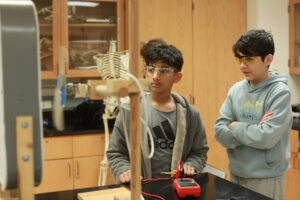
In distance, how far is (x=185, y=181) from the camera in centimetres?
126

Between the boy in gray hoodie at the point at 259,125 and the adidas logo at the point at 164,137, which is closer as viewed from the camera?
the adidas logo at the point at 164,137

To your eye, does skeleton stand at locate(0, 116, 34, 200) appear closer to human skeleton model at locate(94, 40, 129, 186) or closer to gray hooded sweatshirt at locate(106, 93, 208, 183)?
gray hooded sweatshirt at locate(106, 93, 208, 183)

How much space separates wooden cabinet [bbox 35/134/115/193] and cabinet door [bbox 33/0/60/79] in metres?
0.59


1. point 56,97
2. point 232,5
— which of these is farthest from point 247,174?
point 232,5

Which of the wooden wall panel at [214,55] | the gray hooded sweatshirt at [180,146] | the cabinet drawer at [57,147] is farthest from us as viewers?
the wooden wall panel at [214,55]

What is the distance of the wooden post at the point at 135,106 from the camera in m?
0.94

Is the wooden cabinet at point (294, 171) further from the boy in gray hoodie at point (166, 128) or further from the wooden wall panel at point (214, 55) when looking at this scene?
the boy in gray hoodie at point (166, 128)

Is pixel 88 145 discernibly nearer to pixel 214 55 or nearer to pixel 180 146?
pixel 214 55

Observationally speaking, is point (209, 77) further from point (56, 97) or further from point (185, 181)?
point (56, 97)

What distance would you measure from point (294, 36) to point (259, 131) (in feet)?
6.60

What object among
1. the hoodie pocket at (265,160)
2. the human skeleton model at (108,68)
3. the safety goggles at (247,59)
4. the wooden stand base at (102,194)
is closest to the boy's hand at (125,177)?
the wooden stand base at (102,194)

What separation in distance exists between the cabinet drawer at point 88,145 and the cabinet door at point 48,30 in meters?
0.59

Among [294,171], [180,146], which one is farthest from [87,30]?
[294,171]

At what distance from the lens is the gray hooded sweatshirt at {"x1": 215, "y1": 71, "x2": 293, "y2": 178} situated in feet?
5.66
